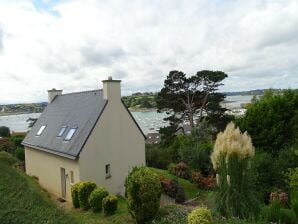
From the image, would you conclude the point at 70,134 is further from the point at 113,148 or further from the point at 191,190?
the point at 191,190

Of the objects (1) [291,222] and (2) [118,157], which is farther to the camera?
(2) [118,157]

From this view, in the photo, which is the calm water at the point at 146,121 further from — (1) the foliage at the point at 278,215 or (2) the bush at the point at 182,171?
(1) the foliage at the point at 278,215

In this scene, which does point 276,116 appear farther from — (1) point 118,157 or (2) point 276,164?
(1) point 118,157

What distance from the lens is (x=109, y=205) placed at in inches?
476

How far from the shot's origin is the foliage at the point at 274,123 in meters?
21.3

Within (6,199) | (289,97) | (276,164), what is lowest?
(276,164)

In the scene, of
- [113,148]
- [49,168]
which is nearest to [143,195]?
[113,148]

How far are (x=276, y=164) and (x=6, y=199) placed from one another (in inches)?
536

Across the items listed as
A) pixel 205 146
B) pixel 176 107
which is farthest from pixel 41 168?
pixel 176 107

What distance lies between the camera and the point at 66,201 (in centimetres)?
1877

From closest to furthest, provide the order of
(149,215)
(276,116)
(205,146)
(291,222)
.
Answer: (291,222) → (149,215) → (276,116) → (205,146)

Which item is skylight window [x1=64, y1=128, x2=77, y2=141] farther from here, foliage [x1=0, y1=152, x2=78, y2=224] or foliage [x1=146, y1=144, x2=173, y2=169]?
foliage [x1=146, y1=144, x2=173, y2=169]

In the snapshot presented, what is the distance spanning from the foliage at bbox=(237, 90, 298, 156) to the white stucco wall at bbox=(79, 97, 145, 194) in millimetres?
7343

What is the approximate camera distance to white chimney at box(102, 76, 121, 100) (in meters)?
18.2
